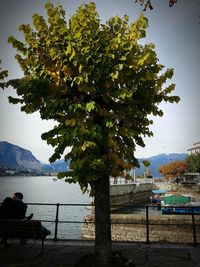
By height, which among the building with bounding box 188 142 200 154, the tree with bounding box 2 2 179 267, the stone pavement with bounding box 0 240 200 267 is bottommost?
the stone pavement with bounding box 0 240 200 267

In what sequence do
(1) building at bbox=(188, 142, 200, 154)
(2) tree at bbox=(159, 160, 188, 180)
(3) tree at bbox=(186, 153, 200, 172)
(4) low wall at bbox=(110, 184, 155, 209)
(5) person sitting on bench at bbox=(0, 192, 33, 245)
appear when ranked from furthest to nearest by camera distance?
1. (1) building at bbox=(188, 142, 200, 154)
2. (2) tree at bbox=(159, 160, 188, 180)
3. (3) tree at bbox=(186, 153, 200, 172)
4. (4) low wall at bbox=(110, 184, 155, 209)
5. (5) person sitting on bench at bbox=(0, 192, 33, 245)

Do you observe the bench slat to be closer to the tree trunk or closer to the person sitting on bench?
the person sitting on bench

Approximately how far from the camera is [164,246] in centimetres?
743

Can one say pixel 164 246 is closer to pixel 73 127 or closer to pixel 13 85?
pixel 73 127

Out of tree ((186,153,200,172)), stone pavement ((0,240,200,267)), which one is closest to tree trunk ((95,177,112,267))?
stone pavement ((0,240,200,267))

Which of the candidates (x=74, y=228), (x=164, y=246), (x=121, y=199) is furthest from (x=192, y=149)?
(x=164, y=246)

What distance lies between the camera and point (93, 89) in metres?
5.72

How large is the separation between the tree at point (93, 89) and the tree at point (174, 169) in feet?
294

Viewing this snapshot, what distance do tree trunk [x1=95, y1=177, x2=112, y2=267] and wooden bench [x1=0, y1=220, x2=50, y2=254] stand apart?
1.63 metres

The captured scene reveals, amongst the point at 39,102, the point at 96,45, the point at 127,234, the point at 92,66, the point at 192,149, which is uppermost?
the point at 192,149

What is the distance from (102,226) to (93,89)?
3.25 meters

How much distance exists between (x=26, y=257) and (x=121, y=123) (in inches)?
170

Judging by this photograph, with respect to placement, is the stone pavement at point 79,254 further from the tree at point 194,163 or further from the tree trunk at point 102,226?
the tree at point 194,163

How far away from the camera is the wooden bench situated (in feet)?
20.9
